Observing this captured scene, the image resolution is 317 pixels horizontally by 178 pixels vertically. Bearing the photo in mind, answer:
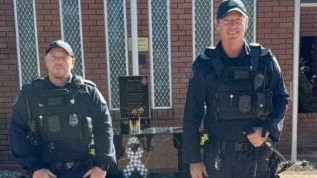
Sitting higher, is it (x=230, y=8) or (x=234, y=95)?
(x=230, y=8)

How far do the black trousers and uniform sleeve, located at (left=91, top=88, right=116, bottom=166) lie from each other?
76 centimetres

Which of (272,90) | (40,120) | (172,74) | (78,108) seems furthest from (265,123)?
(172,74)

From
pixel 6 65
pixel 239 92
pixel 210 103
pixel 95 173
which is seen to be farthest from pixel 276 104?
pixel 6 65

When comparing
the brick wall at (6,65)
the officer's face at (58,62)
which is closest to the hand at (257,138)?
the officer's face at (58,62)

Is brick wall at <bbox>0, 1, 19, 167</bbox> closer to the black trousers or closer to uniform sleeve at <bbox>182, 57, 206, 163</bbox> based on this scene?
uniform sleeve at <bbox>182, 57, 206, 163</bbox>

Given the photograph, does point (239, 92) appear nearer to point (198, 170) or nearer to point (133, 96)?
point (198, 170)

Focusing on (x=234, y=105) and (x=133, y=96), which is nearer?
(x=234, y=105)

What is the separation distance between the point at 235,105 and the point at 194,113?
0.29 m

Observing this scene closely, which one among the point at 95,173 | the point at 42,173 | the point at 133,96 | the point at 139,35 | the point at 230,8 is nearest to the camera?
the point at 230,8

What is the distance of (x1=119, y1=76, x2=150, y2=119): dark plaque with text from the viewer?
14.4 ft

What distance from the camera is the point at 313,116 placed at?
5688mm

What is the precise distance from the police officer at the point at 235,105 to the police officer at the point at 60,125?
2.17ft

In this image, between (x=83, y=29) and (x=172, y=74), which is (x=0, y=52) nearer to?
(x=83, y=29)

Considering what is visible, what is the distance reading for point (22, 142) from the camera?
2.71 m
